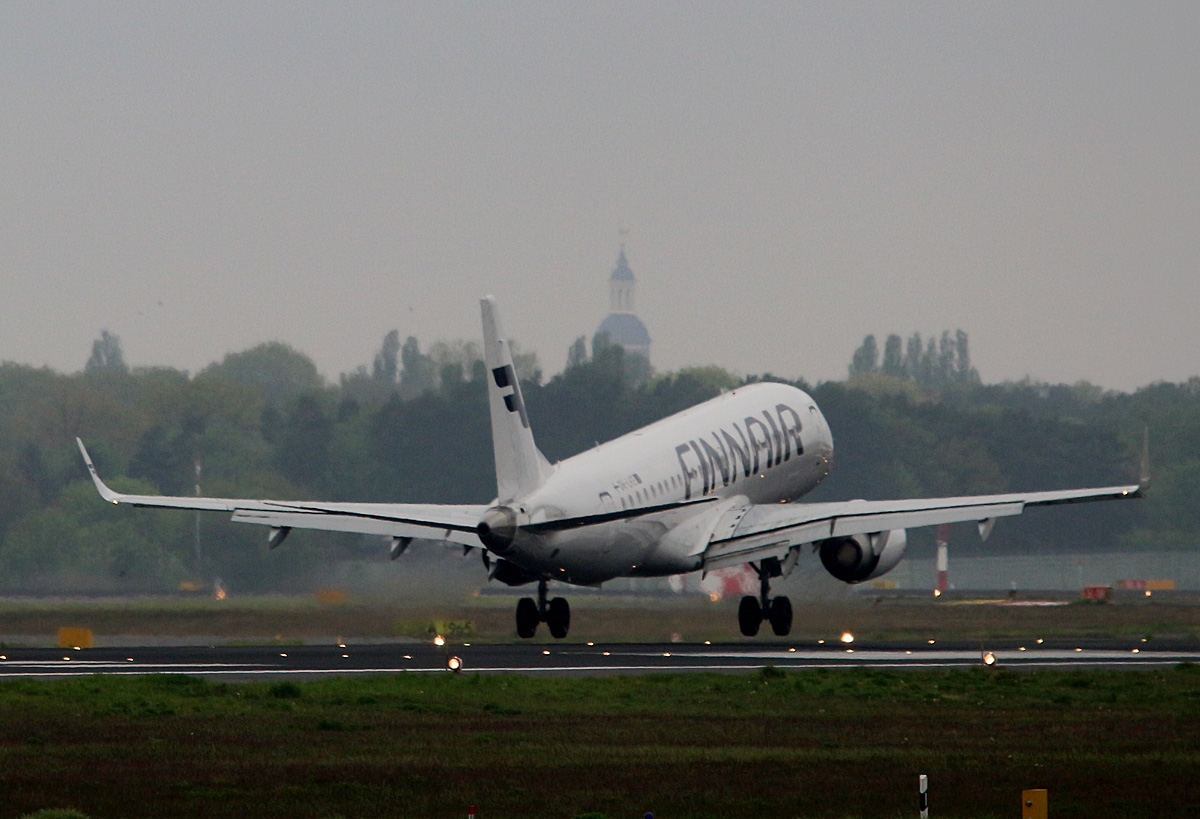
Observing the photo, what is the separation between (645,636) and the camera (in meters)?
58.5

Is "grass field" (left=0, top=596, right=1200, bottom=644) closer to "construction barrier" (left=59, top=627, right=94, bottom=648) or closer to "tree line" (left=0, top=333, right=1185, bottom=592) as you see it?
"construction barrier" (left=59, top=627, right=94, bottom=648)

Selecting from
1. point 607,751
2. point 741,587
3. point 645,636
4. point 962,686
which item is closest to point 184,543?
point 741,587

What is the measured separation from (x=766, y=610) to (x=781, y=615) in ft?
1.65

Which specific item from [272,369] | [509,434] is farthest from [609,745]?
[272,369]

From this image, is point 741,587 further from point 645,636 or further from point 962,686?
point 962,686

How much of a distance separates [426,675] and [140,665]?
8.62 m

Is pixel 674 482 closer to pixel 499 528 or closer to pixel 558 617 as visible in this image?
pixel 558 617

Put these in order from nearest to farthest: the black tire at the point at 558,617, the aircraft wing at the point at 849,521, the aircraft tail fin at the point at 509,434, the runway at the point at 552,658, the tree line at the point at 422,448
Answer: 1. the runway at the point at 552,658
2. the aircraft tail fin at the point at 509,434
3. the aircraft wing at the point at 849,521
4. the black tire at the point at 558,617
5. the tree line at the point at 422,448

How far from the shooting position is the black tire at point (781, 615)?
185 ft

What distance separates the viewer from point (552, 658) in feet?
155

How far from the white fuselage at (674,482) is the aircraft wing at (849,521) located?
80cm

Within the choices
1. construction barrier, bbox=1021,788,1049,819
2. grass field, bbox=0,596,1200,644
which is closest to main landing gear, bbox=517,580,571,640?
grass field, bbox=0,596,1200,644

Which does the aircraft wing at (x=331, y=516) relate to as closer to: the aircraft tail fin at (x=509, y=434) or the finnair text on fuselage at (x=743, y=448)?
the aircraft tail fin at (x=509, y=434)

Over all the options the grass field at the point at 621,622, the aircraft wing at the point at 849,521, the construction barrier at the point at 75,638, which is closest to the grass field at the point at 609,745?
the aircraft wing at the point at 849,521
